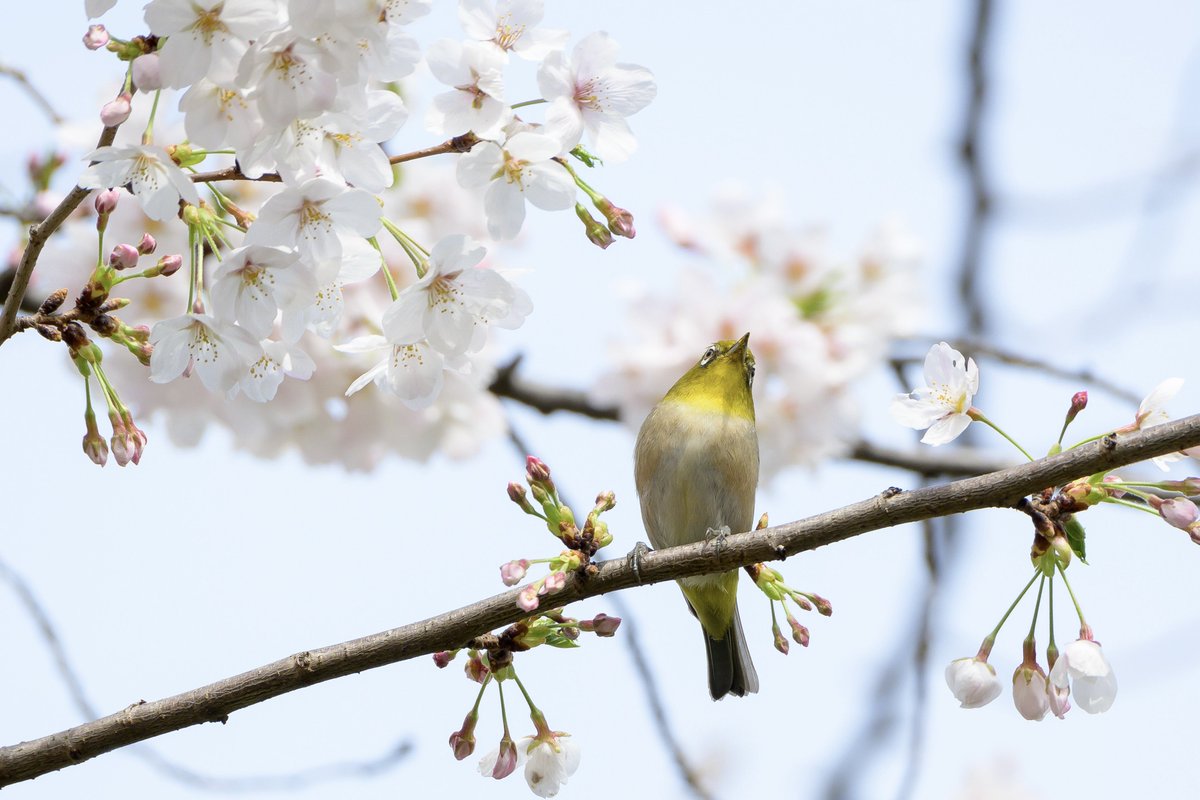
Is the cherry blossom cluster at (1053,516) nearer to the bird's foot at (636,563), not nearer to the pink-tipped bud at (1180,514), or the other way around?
the pink-tipped bud at (1180,514)

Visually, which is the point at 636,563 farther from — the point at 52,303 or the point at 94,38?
the point at 94,38

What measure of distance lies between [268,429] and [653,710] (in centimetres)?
220

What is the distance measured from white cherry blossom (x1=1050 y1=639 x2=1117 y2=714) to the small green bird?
7.14ft

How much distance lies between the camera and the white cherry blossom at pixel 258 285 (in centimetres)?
219

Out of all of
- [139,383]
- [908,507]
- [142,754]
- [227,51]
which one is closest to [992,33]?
[908,507]

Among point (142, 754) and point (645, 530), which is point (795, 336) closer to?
point (645, 530)

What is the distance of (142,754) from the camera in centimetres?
463

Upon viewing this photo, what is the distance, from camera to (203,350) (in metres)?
2.38

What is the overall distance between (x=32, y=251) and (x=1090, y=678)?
230 cm

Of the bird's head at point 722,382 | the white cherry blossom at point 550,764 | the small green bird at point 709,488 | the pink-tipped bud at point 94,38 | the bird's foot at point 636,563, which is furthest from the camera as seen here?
the bird's head at point 722,382

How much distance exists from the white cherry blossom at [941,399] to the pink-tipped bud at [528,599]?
3.28ft

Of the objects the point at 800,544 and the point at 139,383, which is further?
the point at 139,383

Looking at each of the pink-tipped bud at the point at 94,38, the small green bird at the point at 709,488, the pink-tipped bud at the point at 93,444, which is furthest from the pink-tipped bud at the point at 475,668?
the small green bird at the point at 709,488

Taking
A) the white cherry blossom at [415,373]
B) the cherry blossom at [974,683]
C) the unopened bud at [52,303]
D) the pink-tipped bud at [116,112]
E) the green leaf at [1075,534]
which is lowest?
the cherry blossom at [974,683]
